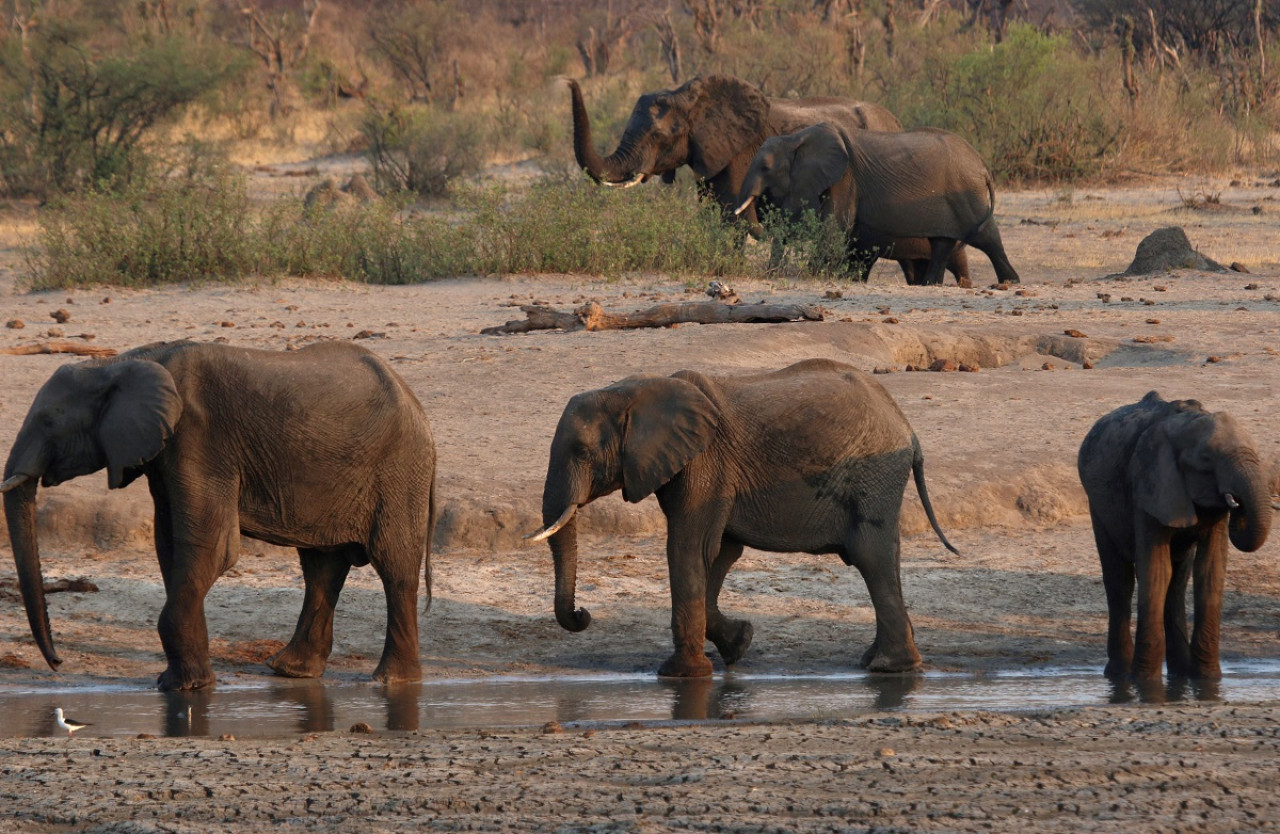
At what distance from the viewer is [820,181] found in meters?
16.2

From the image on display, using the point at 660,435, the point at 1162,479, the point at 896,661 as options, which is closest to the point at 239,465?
the point at 660,435

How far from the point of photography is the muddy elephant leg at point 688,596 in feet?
22.4

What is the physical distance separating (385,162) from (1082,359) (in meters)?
14.1

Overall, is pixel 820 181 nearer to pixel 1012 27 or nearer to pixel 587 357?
pixel 587 357

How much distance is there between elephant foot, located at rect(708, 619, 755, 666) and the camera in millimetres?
7160

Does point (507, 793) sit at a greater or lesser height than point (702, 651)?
greater

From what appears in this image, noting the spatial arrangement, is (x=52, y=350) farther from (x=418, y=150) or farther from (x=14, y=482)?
(x=418, y=150)

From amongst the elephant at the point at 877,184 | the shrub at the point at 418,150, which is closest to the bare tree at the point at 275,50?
the shrub at the point at 418,150

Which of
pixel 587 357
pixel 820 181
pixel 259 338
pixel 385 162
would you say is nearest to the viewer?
pixel 587 357

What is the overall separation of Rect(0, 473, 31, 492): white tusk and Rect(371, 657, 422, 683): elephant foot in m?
1.49

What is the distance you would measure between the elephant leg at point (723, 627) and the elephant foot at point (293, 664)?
1536mm

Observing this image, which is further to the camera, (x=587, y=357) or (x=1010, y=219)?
(x=1010, y=219)

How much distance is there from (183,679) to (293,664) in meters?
0.49

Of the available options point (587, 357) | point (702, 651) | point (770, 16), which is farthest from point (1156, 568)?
point (770, 16)
